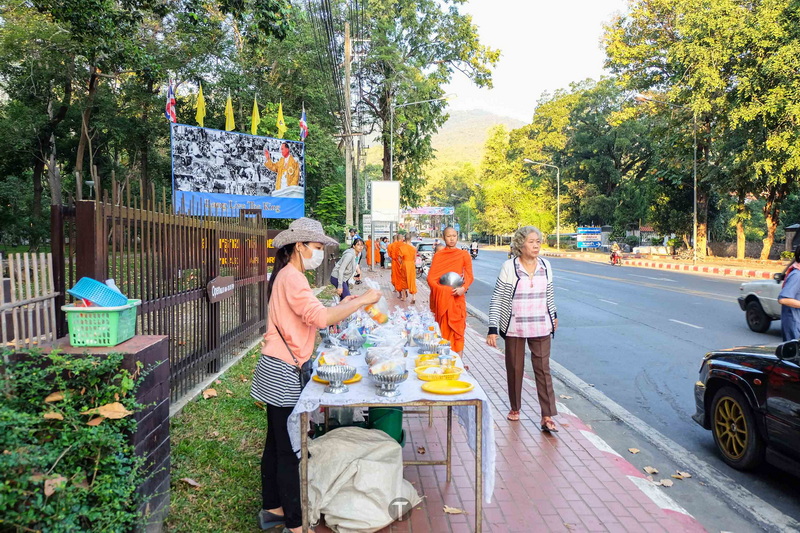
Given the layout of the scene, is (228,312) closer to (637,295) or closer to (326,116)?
(637,295)

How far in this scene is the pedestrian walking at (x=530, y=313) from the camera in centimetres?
514

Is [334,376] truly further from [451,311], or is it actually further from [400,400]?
[451,311]

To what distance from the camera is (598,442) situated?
5.01 meters

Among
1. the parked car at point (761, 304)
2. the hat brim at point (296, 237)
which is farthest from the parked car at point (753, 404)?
the parked car at point (761, 304)

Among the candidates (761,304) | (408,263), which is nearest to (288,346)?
(408,263)

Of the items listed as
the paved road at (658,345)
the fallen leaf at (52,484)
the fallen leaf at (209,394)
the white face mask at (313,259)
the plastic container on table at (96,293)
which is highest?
the white face mask at (313,259)

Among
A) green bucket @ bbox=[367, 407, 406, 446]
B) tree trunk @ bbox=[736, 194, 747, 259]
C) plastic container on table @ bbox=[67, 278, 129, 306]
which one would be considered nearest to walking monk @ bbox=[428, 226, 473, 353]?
green bucket @ bbox=[367, 407, 406, 446]

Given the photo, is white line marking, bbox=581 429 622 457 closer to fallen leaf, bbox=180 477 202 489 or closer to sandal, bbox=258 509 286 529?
sandal, bbox=258 509 286 529

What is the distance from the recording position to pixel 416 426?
17.8ft

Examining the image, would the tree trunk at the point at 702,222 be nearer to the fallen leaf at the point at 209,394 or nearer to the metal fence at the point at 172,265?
the metal fence at the point at 172,265

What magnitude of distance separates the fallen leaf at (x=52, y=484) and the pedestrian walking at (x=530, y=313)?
360 cm

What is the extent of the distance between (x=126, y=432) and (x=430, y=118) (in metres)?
30.1

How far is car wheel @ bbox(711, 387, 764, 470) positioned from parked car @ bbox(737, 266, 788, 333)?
668 cm

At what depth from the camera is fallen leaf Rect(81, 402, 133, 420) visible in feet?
8.59
